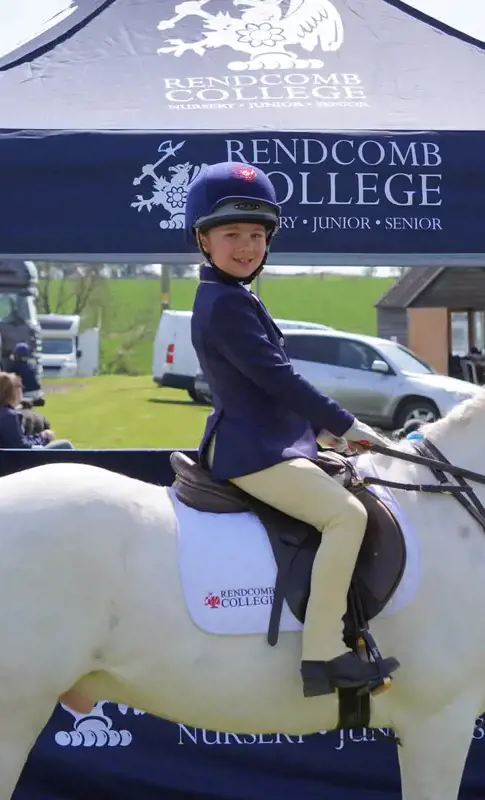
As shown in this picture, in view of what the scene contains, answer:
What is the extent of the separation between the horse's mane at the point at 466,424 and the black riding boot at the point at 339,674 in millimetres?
851

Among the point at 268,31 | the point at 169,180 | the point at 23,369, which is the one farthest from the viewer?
the point at 23,369

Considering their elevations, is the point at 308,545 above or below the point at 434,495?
below

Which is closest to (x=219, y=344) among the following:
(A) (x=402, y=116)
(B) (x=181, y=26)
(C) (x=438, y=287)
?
(A) (x=402, y=116)

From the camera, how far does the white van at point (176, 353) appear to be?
52.0 ft

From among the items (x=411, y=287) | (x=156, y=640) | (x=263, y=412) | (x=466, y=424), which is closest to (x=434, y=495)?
(x=466, y=424)

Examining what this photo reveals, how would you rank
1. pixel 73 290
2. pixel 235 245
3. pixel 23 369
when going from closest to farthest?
1. pixel 235 245
2. pixel 23 369
3. pixel 73 290

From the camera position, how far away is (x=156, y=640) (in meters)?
2.96

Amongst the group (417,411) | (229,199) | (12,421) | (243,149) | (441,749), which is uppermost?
(243,149)

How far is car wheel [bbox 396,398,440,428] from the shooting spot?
10016 mm

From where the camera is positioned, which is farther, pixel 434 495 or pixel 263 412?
pixel 434 495

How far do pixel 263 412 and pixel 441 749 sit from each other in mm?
1264

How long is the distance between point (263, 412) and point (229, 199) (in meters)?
0.70

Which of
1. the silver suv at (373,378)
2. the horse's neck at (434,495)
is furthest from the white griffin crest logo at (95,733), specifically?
the silver suv at (373,378)

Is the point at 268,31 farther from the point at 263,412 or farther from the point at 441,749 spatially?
the point at 441,749
